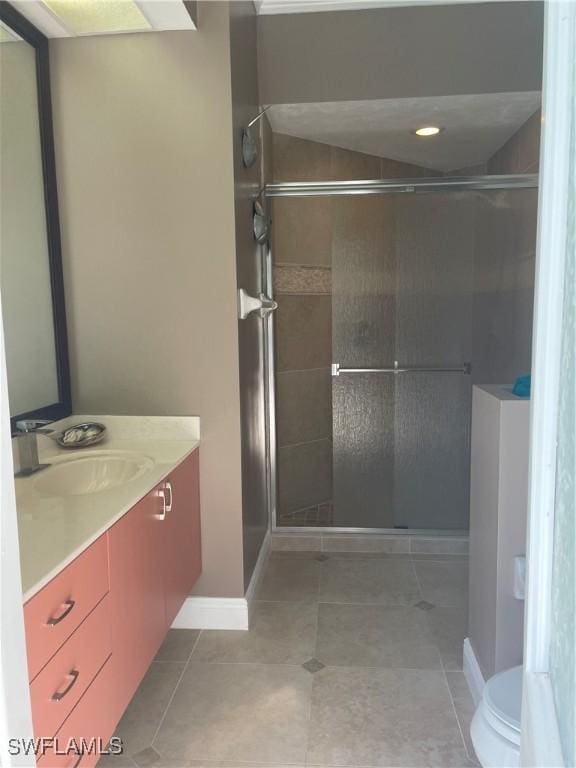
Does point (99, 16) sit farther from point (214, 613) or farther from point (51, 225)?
point (214, 613)

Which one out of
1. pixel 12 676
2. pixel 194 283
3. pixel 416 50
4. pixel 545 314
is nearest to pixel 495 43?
pixel 416 50

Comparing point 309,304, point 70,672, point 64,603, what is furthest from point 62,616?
point 309,304

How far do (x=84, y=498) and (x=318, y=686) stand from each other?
1.06m

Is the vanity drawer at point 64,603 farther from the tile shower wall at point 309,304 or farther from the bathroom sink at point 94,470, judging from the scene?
the tile shower wall at point 309,304

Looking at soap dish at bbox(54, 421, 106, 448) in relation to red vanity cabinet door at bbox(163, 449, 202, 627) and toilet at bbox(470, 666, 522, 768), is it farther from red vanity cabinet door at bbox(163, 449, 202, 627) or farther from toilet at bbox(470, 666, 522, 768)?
toilet at bbox(470, 666, 522, 768)

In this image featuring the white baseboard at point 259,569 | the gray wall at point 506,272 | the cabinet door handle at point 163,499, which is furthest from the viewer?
the gray wall at point 506,272

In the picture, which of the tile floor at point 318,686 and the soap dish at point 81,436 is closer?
the tile floor at point 318,686

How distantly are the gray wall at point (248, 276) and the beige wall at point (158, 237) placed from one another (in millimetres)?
78

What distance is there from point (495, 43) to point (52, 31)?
6.15 feet

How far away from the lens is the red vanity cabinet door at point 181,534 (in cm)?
188

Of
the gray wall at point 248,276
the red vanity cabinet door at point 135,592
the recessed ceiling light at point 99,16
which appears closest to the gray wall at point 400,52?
the gray wall at point 248,276

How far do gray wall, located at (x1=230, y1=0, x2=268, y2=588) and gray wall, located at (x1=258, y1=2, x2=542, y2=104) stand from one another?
16 cm

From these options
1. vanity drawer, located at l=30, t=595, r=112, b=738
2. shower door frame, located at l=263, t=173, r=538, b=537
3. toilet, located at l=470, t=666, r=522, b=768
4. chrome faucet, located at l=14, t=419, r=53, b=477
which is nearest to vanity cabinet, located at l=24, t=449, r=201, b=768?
vanity drawer, located at l=30, t=595, r=112, b=738

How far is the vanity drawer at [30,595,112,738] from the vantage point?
1.08 meters
